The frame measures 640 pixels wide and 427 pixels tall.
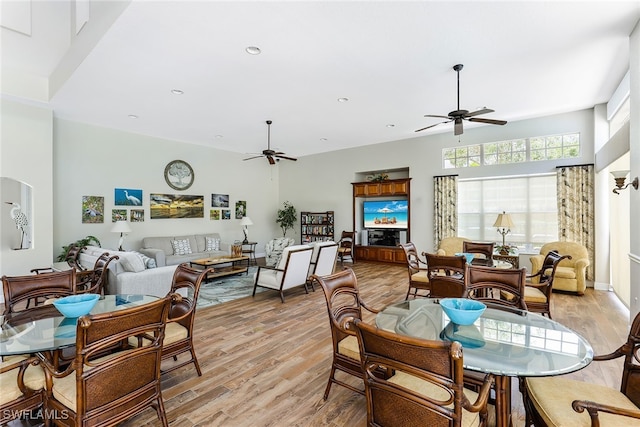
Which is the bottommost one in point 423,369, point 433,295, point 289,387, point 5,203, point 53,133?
point 289,387

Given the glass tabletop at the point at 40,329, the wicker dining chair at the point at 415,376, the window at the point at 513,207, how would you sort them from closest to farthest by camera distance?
the wicker dining chair at the point at 415,376
the glass tabletop at the point at 40,329
the window at the point at 513,207

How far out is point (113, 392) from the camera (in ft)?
5.45

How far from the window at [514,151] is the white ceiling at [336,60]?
1.99ft

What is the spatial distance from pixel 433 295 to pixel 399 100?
3.30 meters

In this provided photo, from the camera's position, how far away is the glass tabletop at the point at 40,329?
173 cm

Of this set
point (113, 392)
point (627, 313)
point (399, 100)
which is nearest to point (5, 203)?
point (113, 392)

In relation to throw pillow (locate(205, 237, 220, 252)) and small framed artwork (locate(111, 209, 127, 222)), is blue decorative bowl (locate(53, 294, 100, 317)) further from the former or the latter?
throw pillow (locate(205, 237, 220, 252))

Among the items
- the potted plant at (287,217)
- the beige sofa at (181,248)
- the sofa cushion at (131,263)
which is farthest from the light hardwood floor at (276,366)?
the potted plant at (287,217)

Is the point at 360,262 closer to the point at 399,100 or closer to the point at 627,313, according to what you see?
the point at 399,100

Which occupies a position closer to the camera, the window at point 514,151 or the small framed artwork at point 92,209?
the window at point 514,151

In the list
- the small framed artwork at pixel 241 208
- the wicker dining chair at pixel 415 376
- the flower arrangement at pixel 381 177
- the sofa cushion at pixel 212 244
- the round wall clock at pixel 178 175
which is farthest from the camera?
the small framed artwork at pixel 241 208

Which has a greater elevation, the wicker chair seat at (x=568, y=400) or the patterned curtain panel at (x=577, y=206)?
the patterned curtain panel at (x=577, y=206)

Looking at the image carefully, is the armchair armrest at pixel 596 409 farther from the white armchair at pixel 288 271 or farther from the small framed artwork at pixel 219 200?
the small framed artwork at pixel 219 200

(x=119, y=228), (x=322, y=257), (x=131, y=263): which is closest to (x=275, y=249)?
(x=322, y=257)
